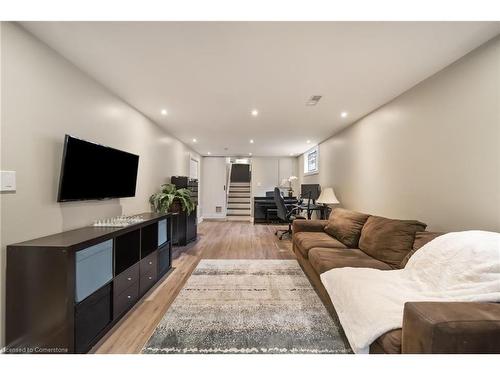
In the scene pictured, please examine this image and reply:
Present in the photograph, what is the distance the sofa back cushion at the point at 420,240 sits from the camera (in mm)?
1996

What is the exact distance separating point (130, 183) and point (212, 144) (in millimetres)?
3334

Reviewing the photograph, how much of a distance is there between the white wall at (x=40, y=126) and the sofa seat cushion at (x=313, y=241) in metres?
2.41

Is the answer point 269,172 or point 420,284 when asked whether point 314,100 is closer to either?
point 420,284

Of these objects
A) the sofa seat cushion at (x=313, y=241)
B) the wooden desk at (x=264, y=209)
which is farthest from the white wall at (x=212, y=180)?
the sofa seat cushion at (x=313, y=241)

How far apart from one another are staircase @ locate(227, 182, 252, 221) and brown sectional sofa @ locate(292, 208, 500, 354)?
208 inches

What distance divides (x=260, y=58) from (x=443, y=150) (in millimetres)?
1881

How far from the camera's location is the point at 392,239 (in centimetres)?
231

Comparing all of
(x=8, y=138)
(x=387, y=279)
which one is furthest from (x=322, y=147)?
(x=8, y=138)

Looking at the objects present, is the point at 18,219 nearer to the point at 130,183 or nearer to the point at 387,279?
the point at 130,183

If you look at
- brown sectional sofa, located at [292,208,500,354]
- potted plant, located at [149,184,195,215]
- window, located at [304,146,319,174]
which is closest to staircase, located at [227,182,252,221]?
window, located at [304,146,319,174]

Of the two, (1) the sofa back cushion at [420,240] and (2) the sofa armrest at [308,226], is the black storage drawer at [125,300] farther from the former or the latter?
(1) the sofa back cushion at [420,240]

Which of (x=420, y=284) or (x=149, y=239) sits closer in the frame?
(x=420, y=284)

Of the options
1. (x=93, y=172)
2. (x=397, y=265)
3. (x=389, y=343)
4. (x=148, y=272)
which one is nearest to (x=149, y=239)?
(x=148, y=272)
